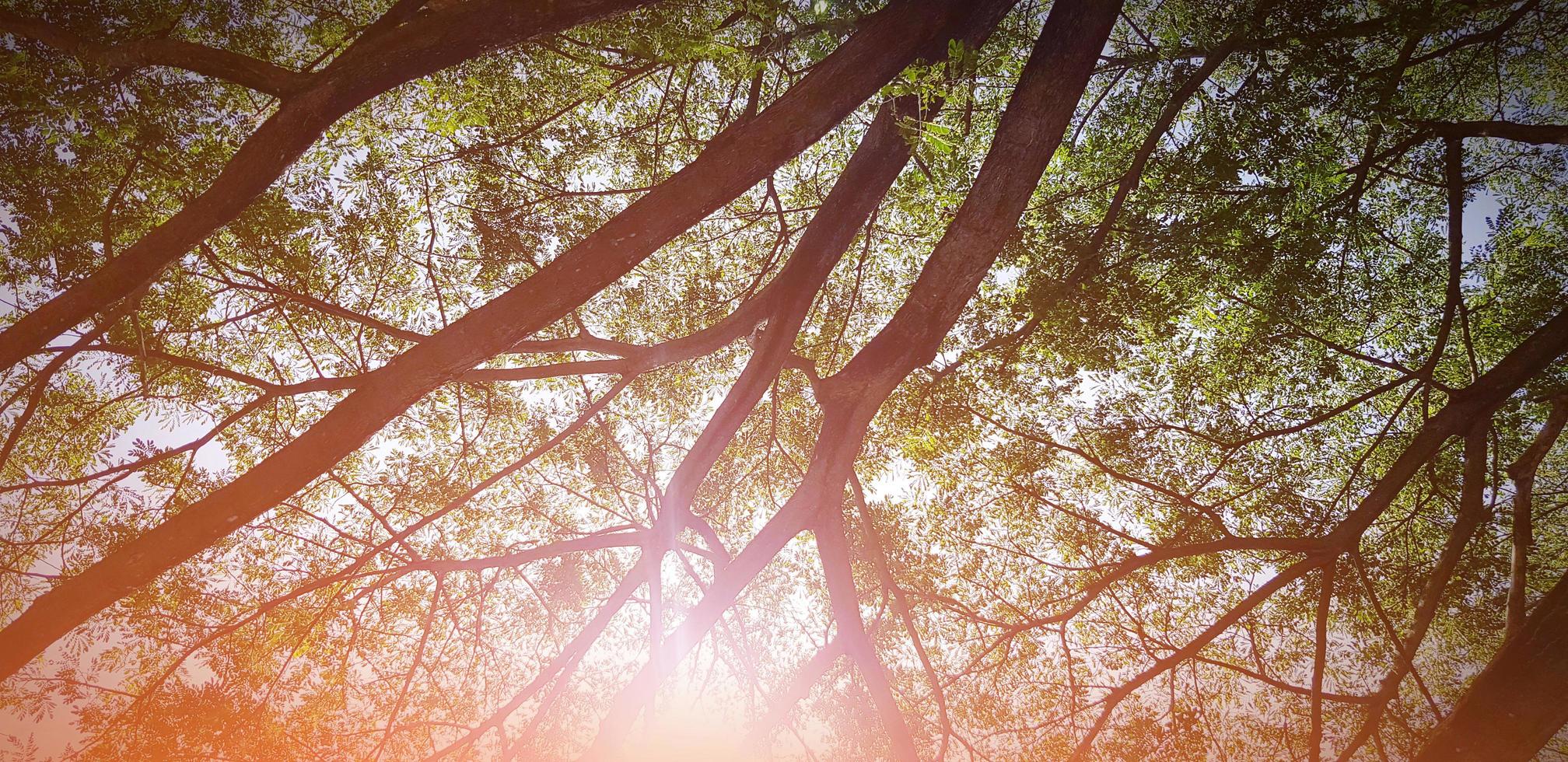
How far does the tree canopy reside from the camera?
9.47ft

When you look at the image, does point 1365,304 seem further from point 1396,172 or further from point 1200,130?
point 1200,130

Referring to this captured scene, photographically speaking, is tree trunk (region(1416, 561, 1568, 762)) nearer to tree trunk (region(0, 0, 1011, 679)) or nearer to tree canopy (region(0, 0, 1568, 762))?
tree canopy (region(0, 0, 1568, 762))

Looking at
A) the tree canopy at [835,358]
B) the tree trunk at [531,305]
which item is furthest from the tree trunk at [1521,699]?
the tree trunk at [531,305]

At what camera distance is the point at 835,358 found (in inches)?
220

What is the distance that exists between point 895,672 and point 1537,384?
5.23 metres

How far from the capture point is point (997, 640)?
384 centimetres

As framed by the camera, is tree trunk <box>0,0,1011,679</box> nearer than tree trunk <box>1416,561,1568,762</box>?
Yes

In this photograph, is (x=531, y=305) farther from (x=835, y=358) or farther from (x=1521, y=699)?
(x=1521, y=699)

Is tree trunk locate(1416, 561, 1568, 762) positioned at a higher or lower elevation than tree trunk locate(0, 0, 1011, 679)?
lower

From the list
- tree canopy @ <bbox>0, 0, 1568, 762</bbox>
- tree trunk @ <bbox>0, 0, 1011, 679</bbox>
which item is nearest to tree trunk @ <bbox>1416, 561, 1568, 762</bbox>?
tree canopy @ <bbox>0, 0, 1568, 762</bbox>

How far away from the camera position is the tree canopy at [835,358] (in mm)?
2887

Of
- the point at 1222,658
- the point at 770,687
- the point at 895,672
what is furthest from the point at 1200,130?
the point at 770,687

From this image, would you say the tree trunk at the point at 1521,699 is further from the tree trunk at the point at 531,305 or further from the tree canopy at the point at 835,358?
the tree trunk at the point at 531,305

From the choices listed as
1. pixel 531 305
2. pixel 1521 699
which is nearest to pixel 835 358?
pixel 531 305
